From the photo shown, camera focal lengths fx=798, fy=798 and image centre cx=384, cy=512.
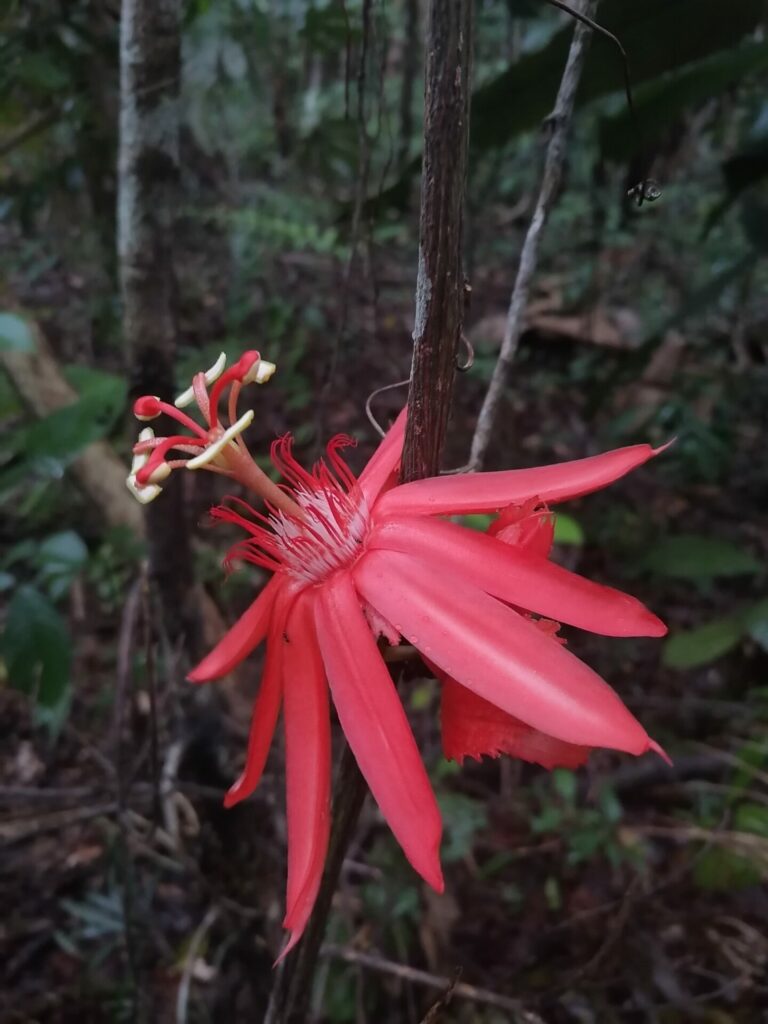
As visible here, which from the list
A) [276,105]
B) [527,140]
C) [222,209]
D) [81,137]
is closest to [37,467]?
[81,137]

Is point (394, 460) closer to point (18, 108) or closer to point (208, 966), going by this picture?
point (208, 966)

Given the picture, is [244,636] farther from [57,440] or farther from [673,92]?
[673,92]

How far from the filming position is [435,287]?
0.40 m

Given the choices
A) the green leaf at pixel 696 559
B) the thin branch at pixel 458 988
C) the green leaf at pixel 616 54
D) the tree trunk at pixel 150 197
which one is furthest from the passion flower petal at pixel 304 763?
the green leaf at pixel 696 559

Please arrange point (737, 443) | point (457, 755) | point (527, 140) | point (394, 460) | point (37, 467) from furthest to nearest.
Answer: point (527, 140)
point (737, 443)
point (37, 467)
point (394, 460)
point (457, 755)

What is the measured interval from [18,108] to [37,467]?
34.3 inches

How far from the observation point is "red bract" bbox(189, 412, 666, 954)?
0.39 m

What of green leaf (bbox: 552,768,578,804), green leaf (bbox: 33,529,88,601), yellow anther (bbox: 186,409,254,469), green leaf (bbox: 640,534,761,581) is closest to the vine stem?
yellow anther (bbox: 186,409,254,469)

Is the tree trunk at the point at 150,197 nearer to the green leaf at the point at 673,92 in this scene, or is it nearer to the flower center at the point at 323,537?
the flower center at the point at 323,537

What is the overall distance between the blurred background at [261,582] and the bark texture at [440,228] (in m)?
0.18

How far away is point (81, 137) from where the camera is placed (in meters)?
1.45

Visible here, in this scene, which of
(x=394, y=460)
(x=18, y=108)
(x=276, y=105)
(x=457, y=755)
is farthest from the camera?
(x=276, y=105)

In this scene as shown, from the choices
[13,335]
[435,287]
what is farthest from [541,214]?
[13,335]

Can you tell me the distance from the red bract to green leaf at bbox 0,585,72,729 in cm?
50
